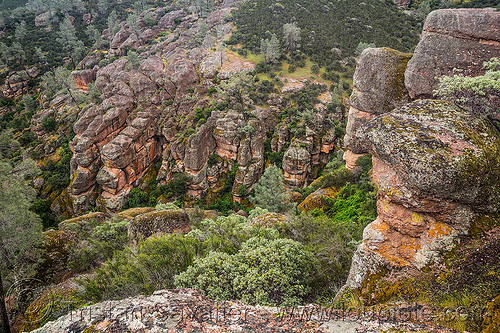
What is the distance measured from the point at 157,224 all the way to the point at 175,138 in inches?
992

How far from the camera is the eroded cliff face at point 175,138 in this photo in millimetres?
34875

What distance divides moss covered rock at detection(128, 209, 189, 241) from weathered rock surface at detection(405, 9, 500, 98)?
14175mm

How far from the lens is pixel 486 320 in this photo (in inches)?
143

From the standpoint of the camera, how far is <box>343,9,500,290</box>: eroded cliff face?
209 inches

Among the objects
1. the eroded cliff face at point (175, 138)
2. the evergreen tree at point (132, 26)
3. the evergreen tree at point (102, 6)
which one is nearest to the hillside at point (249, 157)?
the eroded cliff face at point (175, 138)

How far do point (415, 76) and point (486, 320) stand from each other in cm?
750

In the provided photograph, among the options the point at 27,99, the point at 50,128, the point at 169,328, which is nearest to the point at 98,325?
the point at 169,328

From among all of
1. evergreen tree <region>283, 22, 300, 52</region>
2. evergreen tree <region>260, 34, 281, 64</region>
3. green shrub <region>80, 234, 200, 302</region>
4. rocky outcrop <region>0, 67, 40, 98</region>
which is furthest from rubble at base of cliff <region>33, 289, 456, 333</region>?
rocky outcrop <region>0, 67, 40, 98</region>

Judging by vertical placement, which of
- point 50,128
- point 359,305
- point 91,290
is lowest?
point 50,128

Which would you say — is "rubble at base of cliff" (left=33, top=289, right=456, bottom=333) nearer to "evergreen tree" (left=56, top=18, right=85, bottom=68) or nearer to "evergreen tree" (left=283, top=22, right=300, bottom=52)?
"evergreen tree" (left=283, top=22, right=300, bottom=52)

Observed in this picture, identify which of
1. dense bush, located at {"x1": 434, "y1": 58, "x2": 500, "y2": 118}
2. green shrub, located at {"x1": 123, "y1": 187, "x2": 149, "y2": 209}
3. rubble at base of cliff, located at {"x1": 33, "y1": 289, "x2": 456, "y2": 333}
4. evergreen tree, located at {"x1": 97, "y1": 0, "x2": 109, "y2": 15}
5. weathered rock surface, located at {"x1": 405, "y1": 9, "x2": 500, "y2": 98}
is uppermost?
evergreen tree, located at {"x1": 97, "y1": 0, "x2": 109, "y2": 15}

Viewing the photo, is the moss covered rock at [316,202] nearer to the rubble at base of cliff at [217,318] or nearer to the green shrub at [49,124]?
the rubble at base of cliff at [217,318]

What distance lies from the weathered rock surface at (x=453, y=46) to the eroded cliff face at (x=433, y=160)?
22 mm

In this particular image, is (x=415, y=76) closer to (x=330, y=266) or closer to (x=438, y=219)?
(x=438, y=219)
